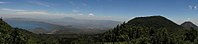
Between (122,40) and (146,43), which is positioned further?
(122,40)

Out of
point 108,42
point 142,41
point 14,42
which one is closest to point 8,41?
point 14,42

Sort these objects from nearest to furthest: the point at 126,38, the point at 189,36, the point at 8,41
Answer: the point at 8,41
the point at 189,36
the point at 126,38

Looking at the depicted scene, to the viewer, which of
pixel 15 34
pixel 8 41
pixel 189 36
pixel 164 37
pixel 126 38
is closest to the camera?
pixel 8 41

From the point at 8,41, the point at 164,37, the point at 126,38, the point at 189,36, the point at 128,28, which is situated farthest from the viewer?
the point at 128,28

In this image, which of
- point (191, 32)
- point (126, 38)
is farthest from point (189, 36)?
point (126, 38)

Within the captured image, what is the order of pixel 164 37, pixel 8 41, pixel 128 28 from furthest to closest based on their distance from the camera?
pixel 128 28
pixel 164 37
pixel 8 41

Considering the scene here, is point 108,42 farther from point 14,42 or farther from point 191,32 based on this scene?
point 14,42

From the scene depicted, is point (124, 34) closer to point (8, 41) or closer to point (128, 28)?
point (128, 28)

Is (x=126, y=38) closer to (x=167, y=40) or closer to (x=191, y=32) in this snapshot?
(x=191, y=32)

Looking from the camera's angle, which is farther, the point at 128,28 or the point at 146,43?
the point at 128,28
